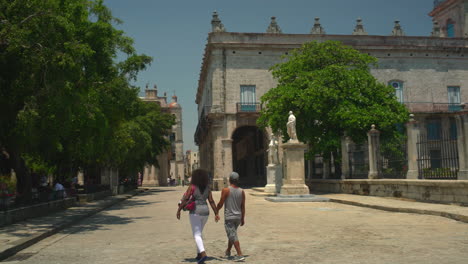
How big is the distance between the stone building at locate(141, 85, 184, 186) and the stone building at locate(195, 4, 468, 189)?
21.3 m

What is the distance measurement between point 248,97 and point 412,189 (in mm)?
22954

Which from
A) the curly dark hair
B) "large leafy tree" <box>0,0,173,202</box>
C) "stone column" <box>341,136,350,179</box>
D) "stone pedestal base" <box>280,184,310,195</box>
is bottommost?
"stone pedestal base" <box>280,184,310,195</box>

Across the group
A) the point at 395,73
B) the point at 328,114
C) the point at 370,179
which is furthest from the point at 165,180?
the point at 370,179

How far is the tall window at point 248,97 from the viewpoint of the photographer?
38.0 m

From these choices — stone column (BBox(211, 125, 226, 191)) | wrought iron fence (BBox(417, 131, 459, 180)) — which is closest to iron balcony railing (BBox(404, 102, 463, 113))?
stone column (BBox(211, 125, 226, 191))

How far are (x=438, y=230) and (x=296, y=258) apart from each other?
158 inches

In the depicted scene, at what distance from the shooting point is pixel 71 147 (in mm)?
18484

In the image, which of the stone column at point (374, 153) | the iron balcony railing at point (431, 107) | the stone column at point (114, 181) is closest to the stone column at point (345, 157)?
the stone column at point (374, 153)

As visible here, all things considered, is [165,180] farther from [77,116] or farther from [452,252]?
[452,252]

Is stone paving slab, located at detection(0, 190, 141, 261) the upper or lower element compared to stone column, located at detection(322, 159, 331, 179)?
lower

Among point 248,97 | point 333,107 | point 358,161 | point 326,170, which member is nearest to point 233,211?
point 358,161

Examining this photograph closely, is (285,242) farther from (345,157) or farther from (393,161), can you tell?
(345,157)

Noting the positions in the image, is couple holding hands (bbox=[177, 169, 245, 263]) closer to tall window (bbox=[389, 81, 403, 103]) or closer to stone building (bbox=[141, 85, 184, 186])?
tall window (bbox=[389, 81, 403, 103])

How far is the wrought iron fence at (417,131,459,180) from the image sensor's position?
50.6 feet
